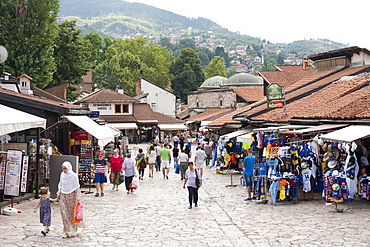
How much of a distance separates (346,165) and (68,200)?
272 inches

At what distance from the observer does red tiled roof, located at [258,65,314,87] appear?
34656 mm

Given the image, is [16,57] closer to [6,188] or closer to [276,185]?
[6,188]

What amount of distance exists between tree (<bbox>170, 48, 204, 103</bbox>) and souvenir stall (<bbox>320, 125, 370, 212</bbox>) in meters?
81.1

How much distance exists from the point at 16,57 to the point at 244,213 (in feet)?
77.1

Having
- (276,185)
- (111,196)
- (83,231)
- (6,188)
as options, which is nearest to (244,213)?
(276,185)

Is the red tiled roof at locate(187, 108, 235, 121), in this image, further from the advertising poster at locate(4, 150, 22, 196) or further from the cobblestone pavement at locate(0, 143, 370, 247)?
the advertising poster at locate(4, 150, 22, 196)

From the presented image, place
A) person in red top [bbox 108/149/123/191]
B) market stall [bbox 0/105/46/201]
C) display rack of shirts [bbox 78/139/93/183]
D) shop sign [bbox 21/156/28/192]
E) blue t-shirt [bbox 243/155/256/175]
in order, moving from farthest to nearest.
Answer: display rack of shirts [bbox 78/139/93/183], person in red top [bbox 108/149/123/191], blue t-shirt [bbox 243/155/256/175], shop sign [bbox 21/156/28/192], market stall [bbox 0/105/46/201]

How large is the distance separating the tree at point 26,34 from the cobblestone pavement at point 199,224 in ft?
60.7

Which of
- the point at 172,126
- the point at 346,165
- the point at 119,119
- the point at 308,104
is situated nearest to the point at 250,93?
the point at 172,126

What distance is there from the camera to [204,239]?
973 centimetres

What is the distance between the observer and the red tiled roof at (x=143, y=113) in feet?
190

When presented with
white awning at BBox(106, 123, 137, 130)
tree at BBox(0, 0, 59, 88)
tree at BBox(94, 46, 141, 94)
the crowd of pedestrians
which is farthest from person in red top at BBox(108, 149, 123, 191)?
tree at BBox(94, 46, 141, 94)

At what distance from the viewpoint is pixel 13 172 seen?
13.7 metres

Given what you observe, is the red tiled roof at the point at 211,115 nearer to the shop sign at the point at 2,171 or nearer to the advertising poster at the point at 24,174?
the advertising poster at the point at 24,174
